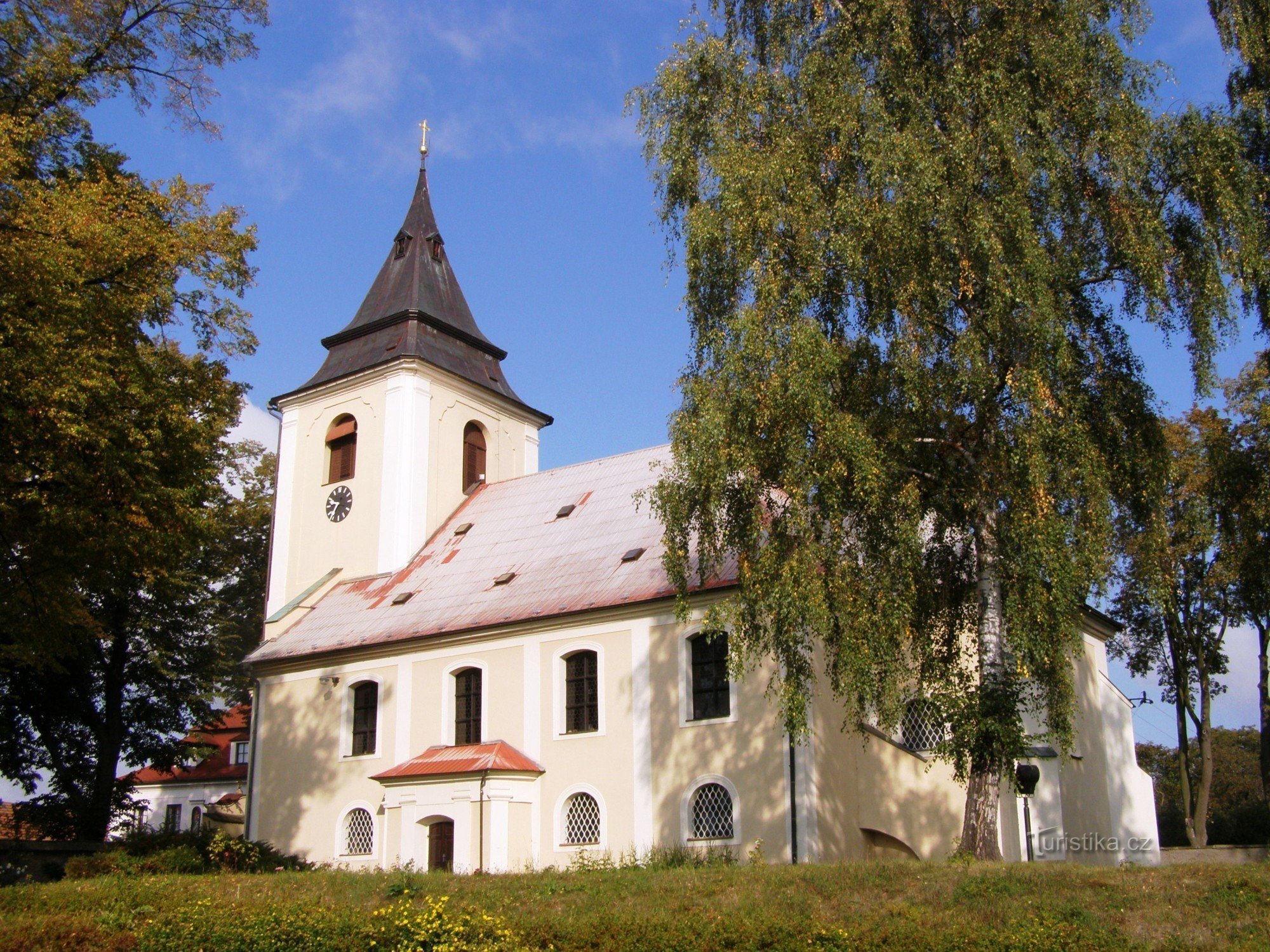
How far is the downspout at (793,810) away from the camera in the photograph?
18688 millimetres

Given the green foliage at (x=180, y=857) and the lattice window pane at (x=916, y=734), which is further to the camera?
the lattice window pane at (x=916, y=734)

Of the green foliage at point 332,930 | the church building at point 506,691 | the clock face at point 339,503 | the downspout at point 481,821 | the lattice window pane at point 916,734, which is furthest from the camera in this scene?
the clock face at point 339,503

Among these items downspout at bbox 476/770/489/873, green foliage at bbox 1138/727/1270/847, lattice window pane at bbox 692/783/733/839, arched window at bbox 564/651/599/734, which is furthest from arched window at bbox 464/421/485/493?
green foliage at bbox 1138/727/1270/847

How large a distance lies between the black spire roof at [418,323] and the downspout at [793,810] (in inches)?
641

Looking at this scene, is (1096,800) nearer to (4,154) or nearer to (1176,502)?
(1176,502)

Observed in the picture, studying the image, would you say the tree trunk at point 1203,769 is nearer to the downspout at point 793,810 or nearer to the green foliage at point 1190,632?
the green foliage at point 1190,632

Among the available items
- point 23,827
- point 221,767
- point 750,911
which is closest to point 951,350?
point 750,911

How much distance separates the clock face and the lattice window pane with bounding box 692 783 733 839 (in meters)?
14.2

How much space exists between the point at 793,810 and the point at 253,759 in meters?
14.2

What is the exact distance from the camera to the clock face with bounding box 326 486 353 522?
3045 cm

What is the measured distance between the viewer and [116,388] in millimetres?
14547

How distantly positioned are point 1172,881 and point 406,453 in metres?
21.9

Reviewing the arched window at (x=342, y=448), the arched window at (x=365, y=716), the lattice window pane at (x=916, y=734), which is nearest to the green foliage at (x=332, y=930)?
the lattice window pane at (x=916, y=734)

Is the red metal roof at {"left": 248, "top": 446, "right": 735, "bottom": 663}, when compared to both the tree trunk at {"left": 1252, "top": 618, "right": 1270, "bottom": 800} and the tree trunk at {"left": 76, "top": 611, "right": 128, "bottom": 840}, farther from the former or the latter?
the tree trunk at {"left": 1252, "top": 618, "right": 1270, "bottom": 800}
